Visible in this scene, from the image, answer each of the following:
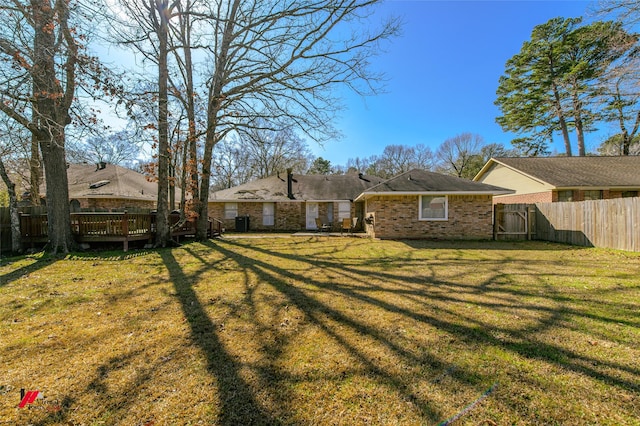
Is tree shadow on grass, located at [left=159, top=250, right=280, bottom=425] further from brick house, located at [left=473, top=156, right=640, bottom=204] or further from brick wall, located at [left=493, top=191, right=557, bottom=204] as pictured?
brick wall, located at [left=493, top=191, right=557, bottom=204]

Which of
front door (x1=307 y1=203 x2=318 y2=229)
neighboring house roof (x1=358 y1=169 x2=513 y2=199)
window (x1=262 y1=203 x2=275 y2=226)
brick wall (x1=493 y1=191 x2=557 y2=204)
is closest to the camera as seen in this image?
neighboring house roof (x1=358 y1=169 x2=513 y2=199)

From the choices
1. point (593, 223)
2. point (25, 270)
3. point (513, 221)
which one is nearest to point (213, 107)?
point (25, 270)

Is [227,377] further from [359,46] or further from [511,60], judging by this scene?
[511,60]

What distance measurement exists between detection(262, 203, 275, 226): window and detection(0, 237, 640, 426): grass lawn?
12726 mm

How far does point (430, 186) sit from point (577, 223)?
5528 mm

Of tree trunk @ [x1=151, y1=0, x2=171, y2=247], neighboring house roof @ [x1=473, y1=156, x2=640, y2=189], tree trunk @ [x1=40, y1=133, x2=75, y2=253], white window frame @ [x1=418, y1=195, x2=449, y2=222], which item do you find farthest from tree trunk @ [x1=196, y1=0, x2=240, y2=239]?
neighboring house roof @ [x1=473, y1=156, x2=640, y2=189]

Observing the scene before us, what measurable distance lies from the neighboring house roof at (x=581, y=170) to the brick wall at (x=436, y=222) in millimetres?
6222

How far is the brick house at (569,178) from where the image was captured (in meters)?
15.2

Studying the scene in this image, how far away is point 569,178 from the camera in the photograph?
15.8m

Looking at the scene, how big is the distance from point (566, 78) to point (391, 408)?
2742 cm

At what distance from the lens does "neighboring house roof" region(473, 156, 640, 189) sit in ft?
49.8

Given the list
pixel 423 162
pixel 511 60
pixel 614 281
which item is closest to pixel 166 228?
pixel 614 281

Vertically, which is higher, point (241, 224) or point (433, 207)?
point (433, 207)

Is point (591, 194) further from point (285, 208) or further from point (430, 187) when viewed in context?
point (285, 208)
